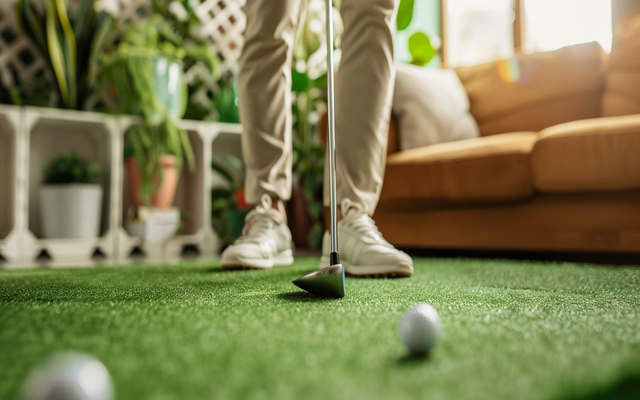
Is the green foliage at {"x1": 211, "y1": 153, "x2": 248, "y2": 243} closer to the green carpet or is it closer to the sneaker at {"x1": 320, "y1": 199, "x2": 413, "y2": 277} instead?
the sneaker at {"x1": 320, "y1": 199, "x2": 413, "y2": 277}

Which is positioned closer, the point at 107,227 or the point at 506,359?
the point at 506,359

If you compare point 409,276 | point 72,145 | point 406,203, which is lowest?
point 409,276

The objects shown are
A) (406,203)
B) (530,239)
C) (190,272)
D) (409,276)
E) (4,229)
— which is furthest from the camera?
(4,229)

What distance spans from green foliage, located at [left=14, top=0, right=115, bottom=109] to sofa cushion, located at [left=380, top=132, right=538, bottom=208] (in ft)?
4.07

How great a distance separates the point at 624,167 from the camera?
121 cm

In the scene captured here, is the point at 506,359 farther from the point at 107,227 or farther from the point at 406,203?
the point at 107,227

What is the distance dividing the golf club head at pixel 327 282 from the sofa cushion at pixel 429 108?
1201 mm

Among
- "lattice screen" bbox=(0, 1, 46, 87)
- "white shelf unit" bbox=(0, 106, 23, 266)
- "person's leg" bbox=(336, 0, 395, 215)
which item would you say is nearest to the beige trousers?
"person's leg" bbox=(336, 0, 395, 215)

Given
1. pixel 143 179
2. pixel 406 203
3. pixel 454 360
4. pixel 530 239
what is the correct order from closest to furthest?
pixel 454 360
pixel 530 239
pixel 406 203
pixel 143 179

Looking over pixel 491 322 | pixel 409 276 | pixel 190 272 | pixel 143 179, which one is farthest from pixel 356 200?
pixel 143 179

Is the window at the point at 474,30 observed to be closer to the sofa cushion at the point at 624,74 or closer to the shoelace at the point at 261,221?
the sofa cushion at the point at 624,74

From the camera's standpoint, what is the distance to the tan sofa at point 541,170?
1248 millimetres

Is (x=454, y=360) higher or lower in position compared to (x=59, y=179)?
lower

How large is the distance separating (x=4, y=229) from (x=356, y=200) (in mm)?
1586
